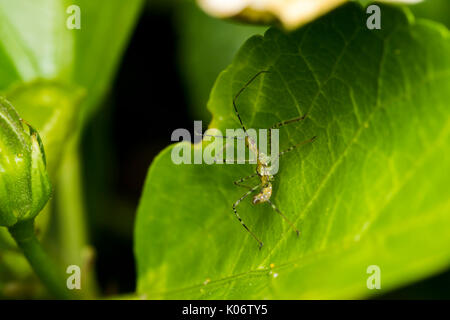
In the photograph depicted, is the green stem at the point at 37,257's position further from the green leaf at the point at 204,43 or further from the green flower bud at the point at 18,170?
the green leaf at the point at 204,43

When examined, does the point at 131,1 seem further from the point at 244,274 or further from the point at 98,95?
the point at 244,274

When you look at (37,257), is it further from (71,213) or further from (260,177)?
(71,213)


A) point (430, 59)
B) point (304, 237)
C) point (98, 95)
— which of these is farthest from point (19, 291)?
point (430, 59)

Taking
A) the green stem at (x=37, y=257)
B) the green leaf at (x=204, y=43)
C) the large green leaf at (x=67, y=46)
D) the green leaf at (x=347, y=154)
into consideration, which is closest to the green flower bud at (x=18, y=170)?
the green stem at (x=37, y=257)

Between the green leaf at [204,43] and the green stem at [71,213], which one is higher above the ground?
the green leaf at [204,43]

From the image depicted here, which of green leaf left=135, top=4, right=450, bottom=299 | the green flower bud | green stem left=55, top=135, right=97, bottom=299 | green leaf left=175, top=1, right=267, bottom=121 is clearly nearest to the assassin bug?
green leaf left=135, top=4, right=450, bottom=299

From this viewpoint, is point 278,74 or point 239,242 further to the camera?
point 239,242

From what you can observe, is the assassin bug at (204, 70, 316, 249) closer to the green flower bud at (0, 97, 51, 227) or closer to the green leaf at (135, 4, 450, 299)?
the green leaf at (135, 4, 450, 299)
